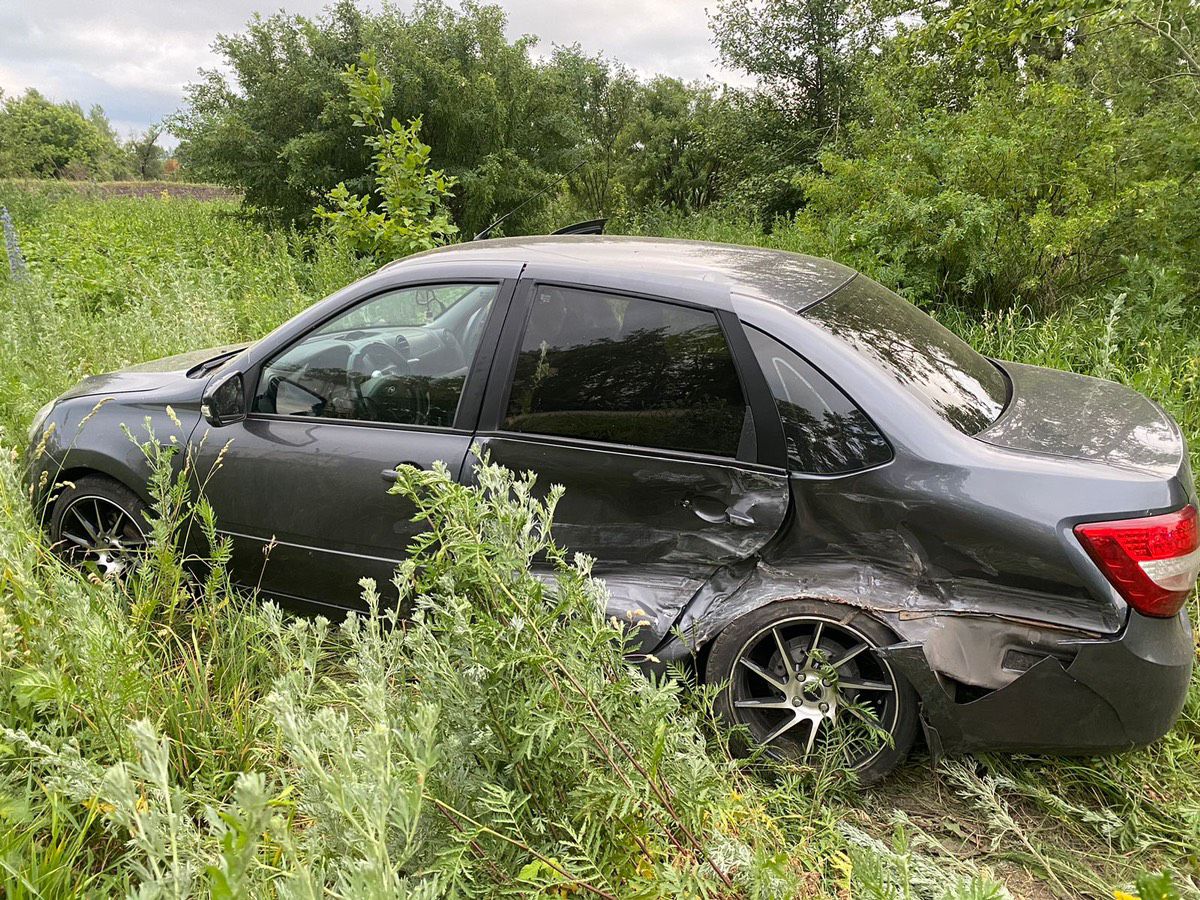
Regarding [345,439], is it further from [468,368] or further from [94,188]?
[94,188]

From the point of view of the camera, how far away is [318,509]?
10.0 ft

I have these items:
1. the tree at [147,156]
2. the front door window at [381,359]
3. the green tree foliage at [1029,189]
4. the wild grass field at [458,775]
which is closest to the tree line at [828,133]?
the green tree foliage at [1029,189]

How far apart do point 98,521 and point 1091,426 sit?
393 centimetres

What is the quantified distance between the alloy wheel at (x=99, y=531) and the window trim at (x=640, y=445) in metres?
1.75

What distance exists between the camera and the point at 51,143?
50.9 meters

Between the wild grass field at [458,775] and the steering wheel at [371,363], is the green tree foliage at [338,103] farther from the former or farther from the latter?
the wild grass field at [458,775]

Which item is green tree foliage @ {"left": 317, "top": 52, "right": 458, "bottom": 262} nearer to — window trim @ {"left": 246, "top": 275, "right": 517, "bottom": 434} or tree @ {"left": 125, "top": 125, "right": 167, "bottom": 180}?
window trim @ {"left": 246, "top": 275, "right": 517, "bottom": 434}

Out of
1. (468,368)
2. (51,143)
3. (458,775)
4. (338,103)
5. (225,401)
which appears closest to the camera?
(458,775)

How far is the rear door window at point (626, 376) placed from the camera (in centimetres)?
255

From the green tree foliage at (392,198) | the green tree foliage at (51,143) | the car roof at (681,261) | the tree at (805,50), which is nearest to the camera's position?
the car roof at (681,261)

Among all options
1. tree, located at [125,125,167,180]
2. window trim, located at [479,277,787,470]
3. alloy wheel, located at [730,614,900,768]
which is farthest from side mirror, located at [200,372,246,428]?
tree, located at [125,125,167,180]

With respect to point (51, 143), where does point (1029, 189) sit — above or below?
below

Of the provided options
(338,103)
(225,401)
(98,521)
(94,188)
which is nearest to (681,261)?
(225,401)

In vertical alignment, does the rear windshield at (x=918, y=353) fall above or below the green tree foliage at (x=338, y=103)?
below
